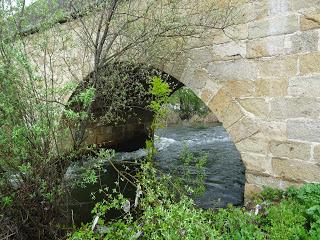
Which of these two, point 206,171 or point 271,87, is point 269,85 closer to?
point 271,87

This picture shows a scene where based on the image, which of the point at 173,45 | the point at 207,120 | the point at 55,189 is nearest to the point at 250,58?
the point at 173,45

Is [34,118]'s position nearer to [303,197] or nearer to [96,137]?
[303,197]

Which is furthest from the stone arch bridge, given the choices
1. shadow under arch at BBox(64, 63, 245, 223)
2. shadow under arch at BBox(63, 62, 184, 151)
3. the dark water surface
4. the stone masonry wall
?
the dark water surface

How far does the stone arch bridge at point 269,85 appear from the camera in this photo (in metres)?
3.29

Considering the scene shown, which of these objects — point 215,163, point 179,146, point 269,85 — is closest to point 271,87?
point 269,85

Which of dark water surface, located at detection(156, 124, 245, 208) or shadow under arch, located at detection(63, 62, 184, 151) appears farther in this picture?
dark water surface, located at detection(156, 124, 245, 208)

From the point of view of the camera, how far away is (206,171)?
6.66 metres

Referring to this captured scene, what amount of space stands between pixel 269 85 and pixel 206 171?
3.40 m

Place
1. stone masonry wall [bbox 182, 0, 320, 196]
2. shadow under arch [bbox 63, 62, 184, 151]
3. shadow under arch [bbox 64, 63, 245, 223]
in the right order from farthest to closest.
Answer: shadow under arch [bbox 64, 63, 245, 223] → shadow under arch [bbox 63, 62, 184, 151] → stone masonry wall [bbox 182, 0, 320, 196]

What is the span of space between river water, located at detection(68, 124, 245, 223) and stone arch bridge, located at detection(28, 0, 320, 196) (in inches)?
36.3

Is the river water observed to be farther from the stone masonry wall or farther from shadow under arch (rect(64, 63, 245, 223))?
the stone masonry wall

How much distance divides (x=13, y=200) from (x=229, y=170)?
4.46 meters

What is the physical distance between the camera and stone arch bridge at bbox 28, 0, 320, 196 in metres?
3.29

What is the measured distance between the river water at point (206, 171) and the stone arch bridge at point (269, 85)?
3.03 ft
